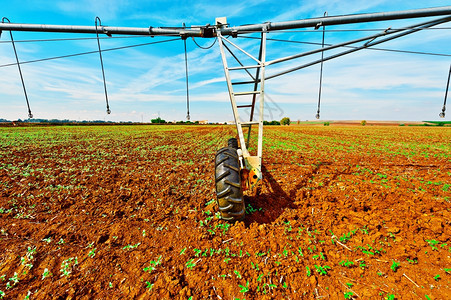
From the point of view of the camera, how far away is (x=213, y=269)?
2646 mm

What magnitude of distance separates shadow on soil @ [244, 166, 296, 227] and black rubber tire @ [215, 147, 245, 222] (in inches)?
34.7

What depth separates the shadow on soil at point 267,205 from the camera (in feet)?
12.6

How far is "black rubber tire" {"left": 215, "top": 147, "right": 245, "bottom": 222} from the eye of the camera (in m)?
2.94

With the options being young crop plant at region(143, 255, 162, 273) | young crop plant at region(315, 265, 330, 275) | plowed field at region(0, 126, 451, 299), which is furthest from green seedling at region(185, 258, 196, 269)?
young crop plant at region(315, 265, 330, 275)

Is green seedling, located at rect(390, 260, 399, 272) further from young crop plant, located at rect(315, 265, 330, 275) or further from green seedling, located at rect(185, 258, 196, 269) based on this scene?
green seedling, located at rect(185, 258, 196, 269)

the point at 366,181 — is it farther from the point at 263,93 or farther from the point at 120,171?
the point at 120,171

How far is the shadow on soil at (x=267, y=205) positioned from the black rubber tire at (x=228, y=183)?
0.88m

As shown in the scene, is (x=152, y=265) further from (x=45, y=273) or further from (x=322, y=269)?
(x=322, y=269)

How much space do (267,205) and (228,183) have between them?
1900 millimetres

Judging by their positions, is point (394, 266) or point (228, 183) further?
point (228, 183)

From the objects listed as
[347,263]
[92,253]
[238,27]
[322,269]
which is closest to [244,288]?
[322,269]

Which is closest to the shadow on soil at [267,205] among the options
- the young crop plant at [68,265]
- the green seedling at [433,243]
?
the green seedling at [433,243]

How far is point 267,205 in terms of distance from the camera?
4363 mm

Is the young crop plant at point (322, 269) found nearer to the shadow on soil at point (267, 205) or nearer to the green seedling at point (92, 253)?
the shadow on soil at point (267, 205)
